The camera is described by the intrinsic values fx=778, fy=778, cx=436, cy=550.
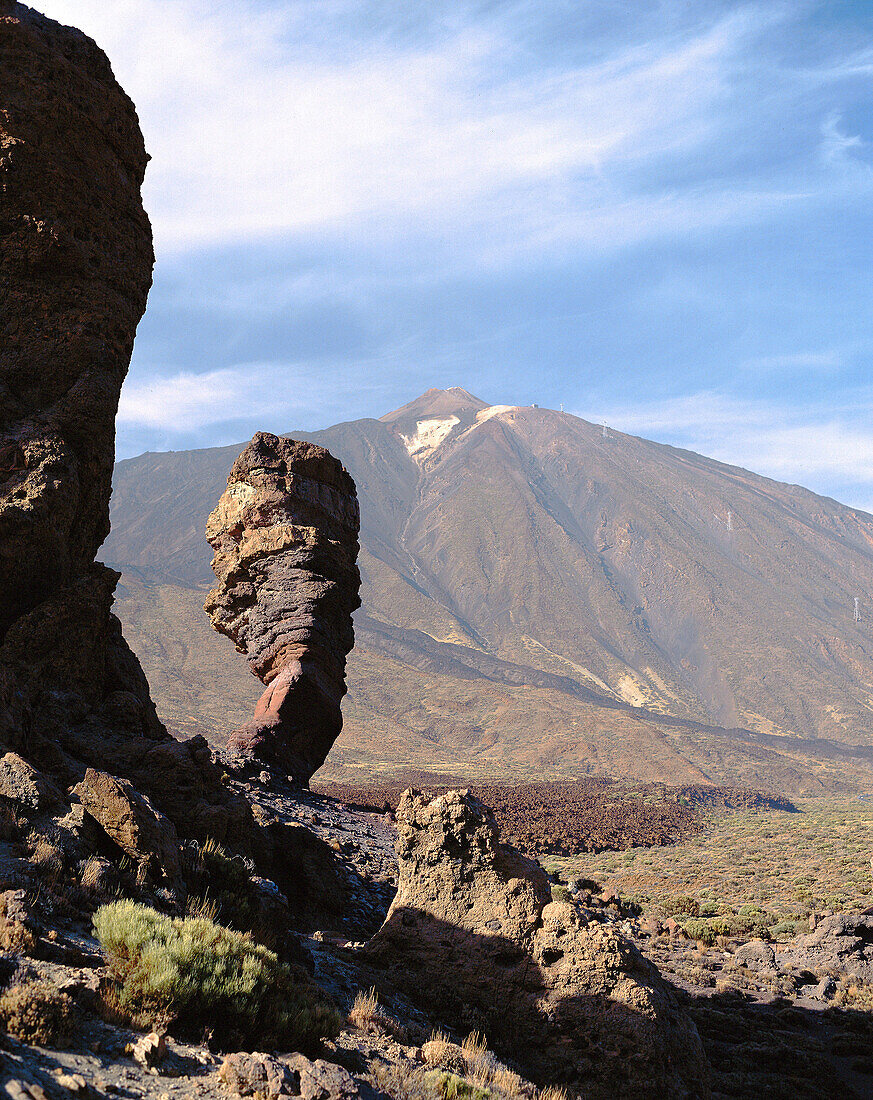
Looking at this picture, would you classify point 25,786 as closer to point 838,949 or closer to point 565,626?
point 838,949

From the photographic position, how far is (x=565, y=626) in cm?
13162

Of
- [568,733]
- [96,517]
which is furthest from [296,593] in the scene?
[568,733]

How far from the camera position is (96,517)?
9.73 metres

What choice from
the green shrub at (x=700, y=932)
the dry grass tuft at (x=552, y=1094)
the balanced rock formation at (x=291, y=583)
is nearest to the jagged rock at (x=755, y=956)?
the green shrub at (x=700, y=932)

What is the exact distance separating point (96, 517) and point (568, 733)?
6724cm

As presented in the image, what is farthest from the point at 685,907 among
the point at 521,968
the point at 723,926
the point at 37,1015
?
the point at 37,1015

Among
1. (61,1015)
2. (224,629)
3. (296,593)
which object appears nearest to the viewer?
(61,1015)

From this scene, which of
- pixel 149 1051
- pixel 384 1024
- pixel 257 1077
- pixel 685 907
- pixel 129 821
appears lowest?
pixel 685 907

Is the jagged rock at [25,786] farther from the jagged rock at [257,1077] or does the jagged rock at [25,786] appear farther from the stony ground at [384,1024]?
the jagged rock at [257,1077]

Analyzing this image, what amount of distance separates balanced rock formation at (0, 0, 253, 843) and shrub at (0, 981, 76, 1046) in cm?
409

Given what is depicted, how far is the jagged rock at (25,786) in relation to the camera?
19.9ft

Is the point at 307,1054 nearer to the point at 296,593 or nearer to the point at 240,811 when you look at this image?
the point at 240,811

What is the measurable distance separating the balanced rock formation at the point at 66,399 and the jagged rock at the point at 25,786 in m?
1.43

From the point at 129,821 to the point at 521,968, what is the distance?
3.82m
